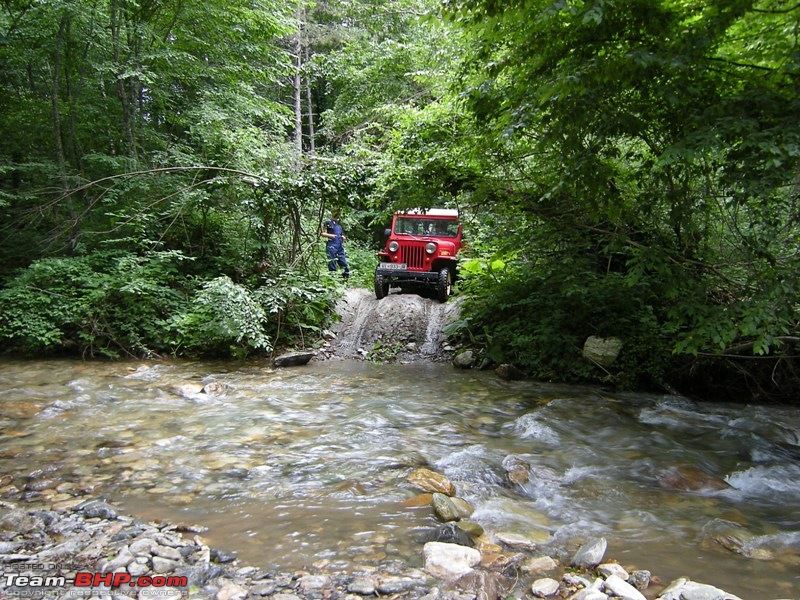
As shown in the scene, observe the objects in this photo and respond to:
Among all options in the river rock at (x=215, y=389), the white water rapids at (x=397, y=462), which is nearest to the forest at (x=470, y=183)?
the white water rapids at (x=397, y=462)

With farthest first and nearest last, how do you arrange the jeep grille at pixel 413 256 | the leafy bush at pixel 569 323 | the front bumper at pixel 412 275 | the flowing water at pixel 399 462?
the jeep grille at pixel 413 256
the front bumper at pixel 412 275
the leafy bush at pixel 569 323
the flowing water at pixel 399 462

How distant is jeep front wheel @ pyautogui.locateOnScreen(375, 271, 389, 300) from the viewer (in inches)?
442

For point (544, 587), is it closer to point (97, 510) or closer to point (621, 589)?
point (621, 589)

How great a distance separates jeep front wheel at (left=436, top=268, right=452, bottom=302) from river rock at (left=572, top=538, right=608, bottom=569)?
26.8 feet

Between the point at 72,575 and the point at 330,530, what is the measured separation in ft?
4.53

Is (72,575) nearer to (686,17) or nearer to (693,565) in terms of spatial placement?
(693,565)

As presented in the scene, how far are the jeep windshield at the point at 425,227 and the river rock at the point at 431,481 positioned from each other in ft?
26.0

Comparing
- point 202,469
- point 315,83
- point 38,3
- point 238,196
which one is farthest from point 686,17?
point 315,83

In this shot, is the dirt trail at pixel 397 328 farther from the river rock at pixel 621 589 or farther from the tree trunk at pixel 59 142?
the river rock at pixel 621 589

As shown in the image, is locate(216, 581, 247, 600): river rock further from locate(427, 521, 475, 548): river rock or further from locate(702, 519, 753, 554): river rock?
locate(702, 519, 753, 554): river rock

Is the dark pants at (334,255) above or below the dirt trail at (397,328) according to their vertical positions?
above

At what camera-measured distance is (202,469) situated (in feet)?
14.0

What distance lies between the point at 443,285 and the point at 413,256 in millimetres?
978

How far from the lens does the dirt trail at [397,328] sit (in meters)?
10.0
